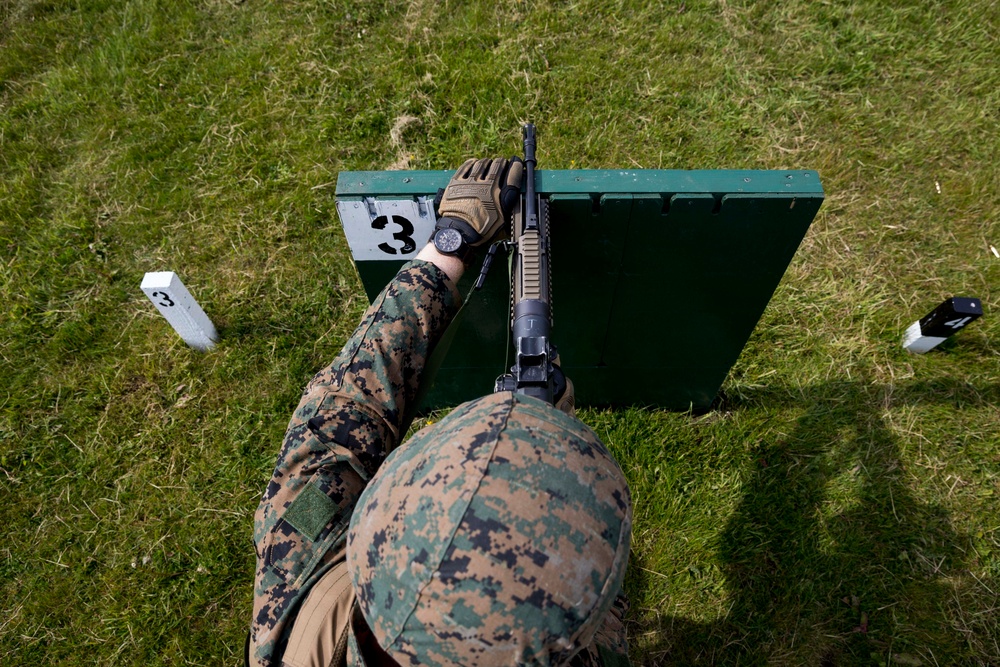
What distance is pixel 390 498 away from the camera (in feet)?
5.39

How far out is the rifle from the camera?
2.05 meters

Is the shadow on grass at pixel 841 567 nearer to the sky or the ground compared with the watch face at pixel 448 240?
nearer to the ground

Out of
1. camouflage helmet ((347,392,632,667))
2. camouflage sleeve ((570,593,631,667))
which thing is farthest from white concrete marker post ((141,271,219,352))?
camouflage sleeve ((570,593,631,667))

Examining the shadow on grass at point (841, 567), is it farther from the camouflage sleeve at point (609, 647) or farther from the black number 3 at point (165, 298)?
the black number 3 at point (165, 298)

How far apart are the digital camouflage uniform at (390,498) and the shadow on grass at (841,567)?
1.39 meters

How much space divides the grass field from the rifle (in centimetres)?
167

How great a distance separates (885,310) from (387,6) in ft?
14.9

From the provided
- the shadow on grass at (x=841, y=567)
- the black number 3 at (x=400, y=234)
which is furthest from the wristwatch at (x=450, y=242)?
the shadow on grass at (x=841, y=567)

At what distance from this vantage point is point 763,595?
3.29 m

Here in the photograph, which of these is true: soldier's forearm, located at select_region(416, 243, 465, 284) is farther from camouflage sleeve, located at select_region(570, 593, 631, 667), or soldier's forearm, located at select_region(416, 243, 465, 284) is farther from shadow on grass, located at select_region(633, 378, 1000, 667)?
shadow on grass, located at select_region(633, 378, 1000, 667)

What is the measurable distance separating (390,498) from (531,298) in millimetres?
954

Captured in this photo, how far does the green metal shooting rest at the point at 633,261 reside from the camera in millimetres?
2557

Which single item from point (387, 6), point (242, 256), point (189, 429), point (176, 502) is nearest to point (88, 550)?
point (176, 502)

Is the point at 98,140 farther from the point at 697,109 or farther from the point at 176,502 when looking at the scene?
the point at 697,109
